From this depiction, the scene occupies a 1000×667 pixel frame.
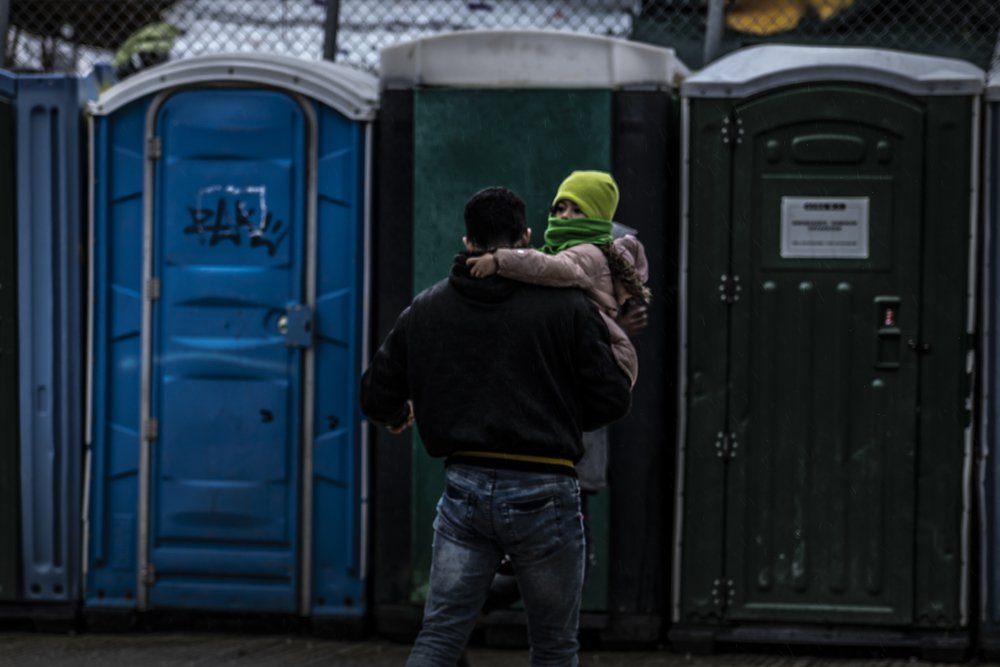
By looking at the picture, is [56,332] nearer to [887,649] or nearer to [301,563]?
[301,563]

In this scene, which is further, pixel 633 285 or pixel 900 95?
pixel 900 95

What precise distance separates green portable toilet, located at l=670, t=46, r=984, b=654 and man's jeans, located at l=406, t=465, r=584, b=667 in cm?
196

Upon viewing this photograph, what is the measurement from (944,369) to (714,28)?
186 cm

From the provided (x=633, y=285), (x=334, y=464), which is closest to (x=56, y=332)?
(x=334, y=464)

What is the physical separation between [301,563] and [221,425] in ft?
2.13

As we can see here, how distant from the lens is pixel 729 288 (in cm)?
532

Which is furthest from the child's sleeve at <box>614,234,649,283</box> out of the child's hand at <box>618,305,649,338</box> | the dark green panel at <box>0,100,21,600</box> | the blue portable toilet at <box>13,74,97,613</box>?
the dark green panel at <box>0,100,21,600</box>

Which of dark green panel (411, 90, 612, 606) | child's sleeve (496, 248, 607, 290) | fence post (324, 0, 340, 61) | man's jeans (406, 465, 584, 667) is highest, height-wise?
fence post (324, 0, 340, 61)

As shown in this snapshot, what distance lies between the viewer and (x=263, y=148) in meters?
5.53

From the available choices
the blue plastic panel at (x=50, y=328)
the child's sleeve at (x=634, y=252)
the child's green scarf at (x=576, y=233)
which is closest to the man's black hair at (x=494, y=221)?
the child's green scarf at (x=576, y=233)

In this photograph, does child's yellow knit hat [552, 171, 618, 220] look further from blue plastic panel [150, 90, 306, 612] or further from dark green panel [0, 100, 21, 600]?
dark green panel [0, 100, 21, 600]

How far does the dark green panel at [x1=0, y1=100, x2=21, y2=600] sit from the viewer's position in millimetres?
5656

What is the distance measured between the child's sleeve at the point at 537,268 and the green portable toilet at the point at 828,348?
188 centimetres

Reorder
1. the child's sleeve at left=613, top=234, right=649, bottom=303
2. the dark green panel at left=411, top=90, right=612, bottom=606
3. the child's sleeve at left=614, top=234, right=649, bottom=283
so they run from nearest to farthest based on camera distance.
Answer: the child's sleeve at left=613, top=234, right=649, bottom=303, the child's sleeve at left=614, top=234, right=649, bottom=283, the dark green panel at left=411, top=90, right=612, bottom=606
